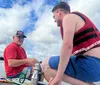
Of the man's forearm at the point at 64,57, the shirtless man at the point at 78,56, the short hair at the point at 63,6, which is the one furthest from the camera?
the short hair at the point at 63,6

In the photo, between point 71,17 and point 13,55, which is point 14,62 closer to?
point 13,55

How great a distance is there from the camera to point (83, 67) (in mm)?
3914

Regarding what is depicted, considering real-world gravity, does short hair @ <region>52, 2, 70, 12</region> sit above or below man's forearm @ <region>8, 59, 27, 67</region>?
above

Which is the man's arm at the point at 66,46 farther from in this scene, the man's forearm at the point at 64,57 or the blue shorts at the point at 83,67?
the blue shorts at the point at 83,67

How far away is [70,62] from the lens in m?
3.93

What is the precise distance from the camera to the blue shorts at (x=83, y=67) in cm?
389

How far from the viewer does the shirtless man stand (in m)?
3.83

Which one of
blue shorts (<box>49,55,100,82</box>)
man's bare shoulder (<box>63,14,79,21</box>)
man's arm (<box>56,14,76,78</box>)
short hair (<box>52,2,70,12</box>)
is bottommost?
blue shorts (<box>49,55,100,82</box>)

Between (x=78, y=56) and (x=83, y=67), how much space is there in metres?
0.20

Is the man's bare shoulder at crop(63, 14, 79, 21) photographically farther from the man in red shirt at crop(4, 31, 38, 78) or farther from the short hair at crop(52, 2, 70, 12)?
the man in red shirt at crop(4, 31, 38, 78)

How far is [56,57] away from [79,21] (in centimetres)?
74

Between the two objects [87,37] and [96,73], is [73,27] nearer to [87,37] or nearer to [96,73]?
[87,37]

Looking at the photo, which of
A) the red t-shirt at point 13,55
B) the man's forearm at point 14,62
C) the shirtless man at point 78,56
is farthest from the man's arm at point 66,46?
the red t-shirt at point 13,55

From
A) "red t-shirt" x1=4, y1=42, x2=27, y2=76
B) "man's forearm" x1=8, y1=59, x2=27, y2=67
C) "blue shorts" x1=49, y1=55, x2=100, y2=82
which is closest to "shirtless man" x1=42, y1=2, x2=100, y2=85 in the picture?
"blue shorts" x1=49, y1=55, x2=100, y2=82
